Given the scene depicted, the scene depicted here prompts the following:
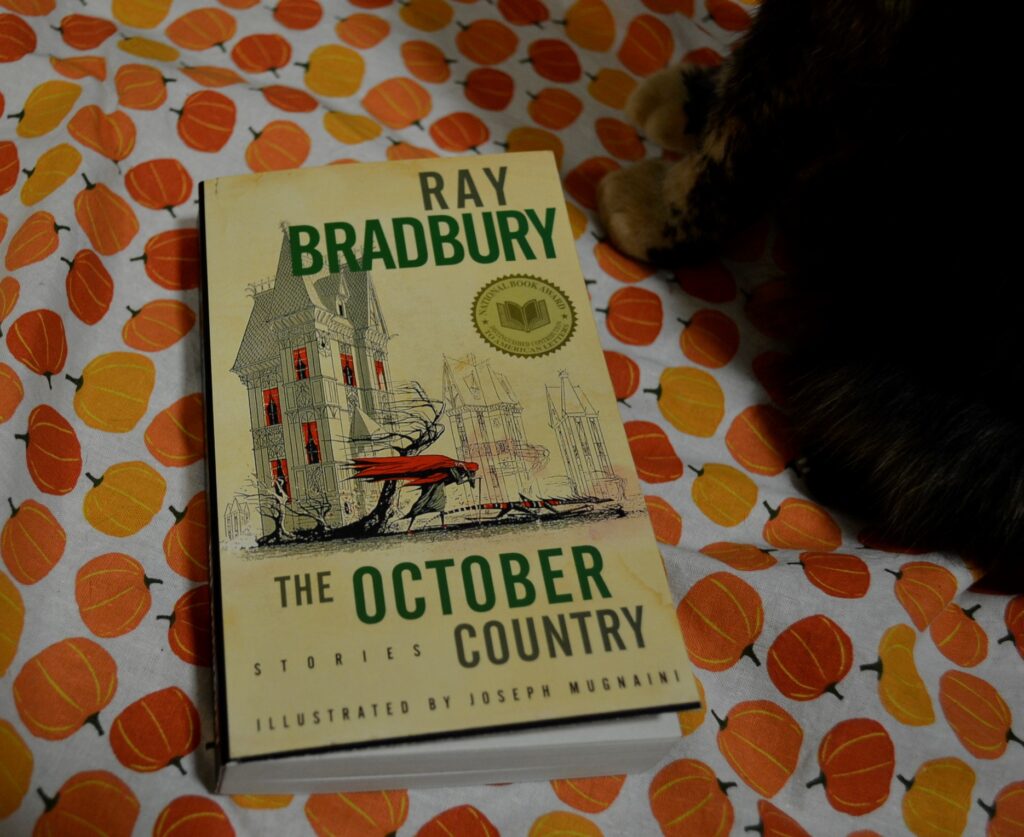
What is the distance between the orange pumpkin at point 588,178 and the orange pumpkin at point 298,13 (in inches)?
10.9

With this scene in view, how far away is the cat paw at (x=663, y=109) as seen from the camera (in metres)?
0.78

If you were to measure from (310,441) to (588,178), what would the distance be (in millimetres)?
377

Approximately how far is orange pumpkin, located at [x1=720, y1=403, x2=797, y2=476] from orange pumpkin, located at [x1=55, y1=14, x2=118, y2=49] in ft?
2.05

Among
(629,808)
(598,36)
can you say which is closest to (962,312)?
(629,808)

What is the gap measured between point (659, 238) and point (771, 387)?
153 mm

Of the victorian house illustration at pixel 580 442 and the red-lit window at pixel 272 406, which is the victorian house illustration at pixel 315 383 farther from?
the victorian house illustration at pixel 580 442

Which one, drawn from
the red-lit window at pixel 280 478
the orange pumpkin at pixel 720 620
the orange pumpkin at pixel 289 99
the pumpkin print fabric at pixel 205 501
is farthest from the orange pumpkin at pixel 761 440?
the orange pumpkin at pixel 289 99

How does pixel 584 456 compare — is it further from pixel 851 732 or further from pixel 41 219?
pixel 41 219

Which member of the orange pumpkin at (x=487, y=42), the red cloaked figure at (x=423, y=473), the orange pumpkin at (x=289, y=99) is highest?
the orange pumpkin at (x=487, y=42)

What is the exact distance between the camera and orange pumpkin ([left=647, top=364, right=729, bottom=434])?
0.67 metres

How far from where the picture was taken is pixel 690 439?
26.3 inches

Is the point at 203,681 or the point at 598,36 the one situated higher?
the point at 598,36

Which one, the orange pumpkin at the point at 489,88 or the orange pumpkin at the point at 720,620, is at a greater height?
the orange pumpkin at the point at 489,88

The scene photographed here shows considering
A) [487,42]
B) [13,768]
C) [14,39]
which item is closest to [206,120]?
[14,39]
